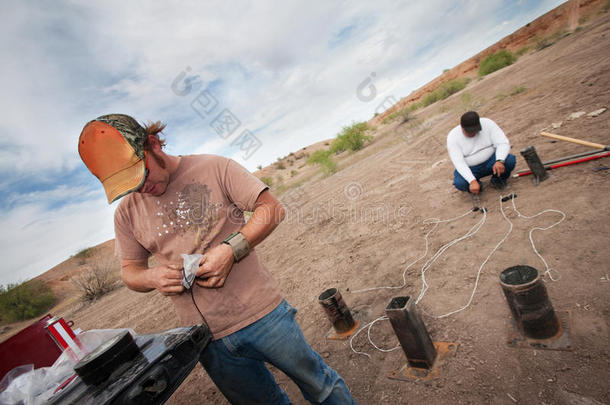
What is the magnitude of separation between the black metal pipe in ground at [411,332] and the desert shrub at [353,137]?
20.7m

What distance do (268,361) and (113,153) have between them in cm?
139

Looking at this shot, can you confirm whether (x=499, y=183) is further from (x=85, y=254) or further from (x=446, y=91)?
(x=85, y=254)

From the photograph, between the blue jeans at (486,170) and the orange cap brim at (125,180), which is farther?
the blue jeans at (486,170)

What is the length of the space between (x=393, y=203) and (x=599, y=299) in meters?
4.14

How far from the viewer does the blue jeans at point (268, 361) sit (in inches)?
57.9

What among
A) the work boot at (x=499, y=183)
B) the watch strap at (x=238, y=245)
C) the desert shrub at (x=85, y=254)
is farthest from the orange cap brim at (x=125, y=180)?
the desert shrub at (x=85, y=254)

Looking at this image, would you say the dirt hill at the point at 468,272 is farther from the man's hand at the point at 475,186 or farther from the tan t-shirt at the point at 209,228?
the tan t-shirt at the point at 209,228

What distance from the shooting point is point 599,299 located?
218 cm

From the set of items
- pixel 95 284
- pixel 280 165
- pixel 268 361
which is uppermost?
pixel 280 165

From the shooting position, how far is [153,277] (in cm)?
150

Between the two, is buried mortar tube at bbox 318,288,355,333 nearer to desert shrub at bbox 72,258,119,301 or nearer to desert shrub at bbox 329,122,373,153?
desert shrub at bbox 72,258,119,301

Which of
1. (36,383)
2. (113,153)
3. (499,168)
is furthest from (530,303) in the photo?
(36,383)

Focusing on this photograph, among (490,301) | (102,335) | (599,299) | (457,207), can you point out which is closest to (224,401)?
(102,335)

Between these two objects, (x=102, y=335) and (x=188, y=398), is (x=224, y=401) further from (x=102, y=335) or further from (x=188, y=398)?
(x=102, y=335)
